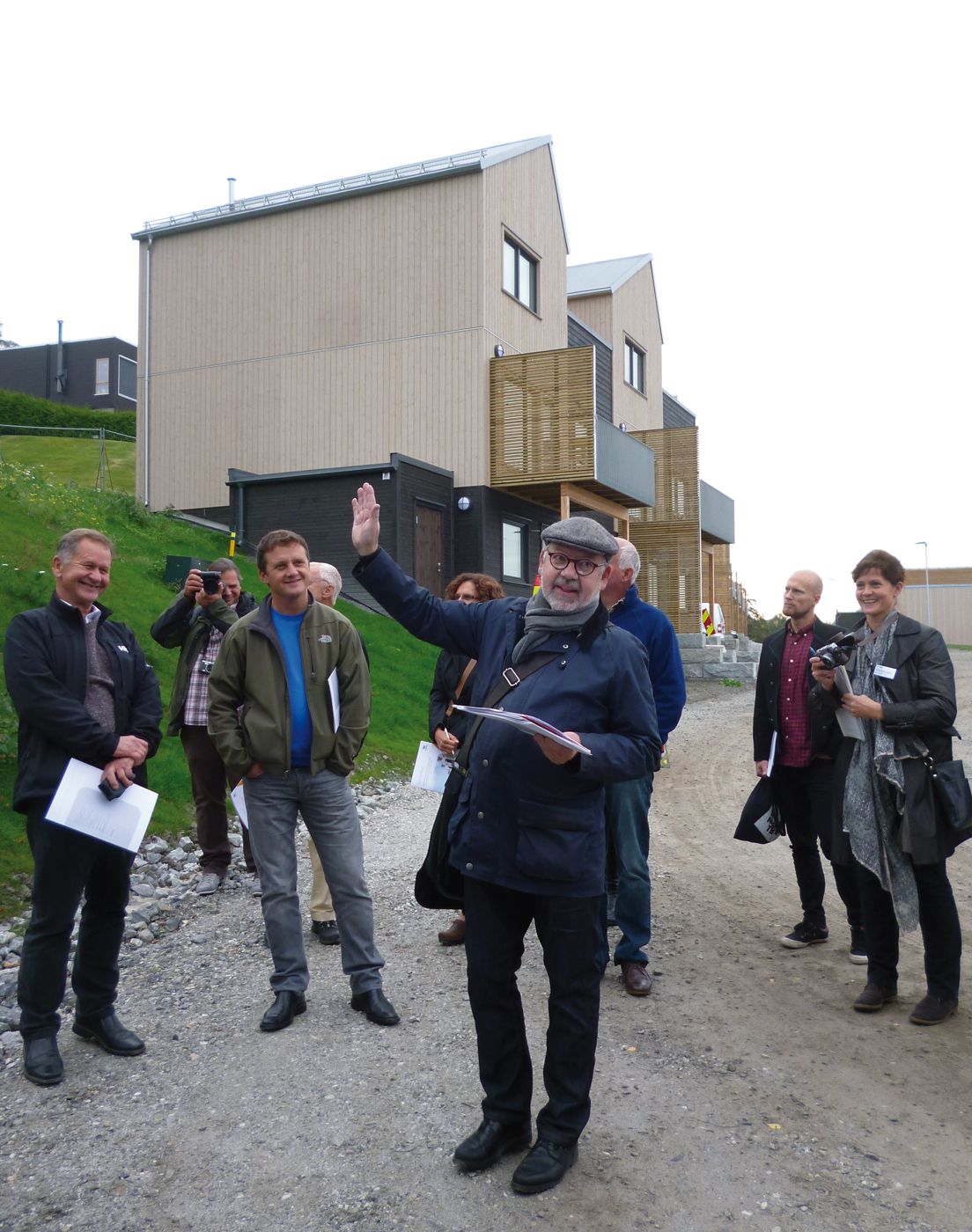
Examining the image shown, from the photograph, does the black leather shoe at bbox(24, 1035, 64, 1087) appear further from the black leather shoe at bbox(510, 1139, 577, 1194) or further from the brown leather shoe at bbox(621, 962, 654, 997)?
the brown leather shoe at bbox(621, 962, 654, 997)

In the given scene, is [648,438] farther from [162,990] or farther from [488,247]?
[162,990]

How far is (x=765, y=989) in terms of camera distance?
4875mm

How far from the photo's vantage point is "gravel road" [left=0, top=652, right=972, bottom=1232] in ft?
9.79

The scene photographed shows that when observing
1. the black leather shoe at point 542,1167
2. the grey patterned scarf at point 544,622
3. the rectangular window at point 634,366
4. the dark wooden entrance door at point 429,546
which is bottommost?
the black leather shoe at point 542,1167

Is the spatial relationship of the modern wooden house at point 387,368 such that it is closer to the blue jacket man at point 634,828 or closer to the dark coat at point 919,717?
the blue jacket man at point 634,828

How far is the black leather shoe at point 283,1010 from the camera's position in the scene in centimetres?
430

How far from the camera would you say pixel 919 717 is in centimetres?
455

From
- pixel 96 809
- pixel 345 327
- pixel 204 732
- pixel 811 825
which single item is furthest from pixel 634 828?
pixel 345 327

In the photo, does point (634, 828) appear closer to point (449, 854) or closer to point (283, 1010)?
point (449, 854)

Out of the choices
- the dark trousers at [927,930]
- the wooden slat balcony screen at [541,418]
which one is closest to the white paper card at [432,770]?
the dark trousers at [927,930]

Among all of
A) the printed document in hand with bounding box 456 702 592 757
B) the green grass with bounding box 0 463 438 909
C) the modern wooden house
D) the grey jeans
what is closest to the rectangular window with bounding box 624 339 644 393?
the modern wooden house

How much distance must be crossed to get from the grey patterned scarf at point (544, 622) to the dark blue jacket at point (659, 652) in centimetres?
168

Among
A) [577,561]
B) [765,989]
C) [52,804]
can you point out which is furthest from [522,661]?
[765,989]

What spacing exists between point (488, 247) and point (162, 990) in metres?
18.4
